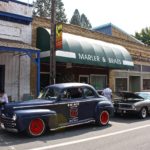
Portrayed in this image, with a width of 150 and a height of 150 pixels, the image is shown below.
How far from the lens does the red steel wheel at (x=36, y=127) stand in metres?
9.31

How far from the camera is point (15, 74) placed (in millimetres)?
15344

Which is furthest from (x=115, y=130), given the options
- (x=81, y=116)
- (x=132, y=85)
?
(x=132, y=85)

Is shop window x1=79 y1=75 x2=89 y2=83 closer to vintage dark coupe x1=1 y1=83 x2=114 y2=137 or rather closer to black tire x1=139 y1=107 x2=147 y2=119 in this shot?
black tire x1=139 y1=107 x2=147 y2=119

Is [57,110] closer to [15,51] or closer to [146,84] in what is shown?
[15,51]

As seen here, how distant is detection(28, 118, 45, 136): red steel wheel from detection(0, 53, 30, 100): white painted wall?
19.5 ft

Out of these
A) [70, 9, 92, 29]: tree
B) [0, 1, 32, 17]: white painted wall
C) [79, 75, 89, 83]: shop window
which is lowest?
[79, 75, 89, 83]: shop window

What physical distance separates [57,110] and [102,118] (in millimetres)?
2350

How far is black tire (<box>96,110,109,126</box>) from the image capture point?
11.3m

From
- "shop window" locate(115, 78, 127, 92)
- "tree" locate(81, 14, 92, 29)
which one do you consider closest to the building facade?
"shop window" locate(115, 78, 127, 92)

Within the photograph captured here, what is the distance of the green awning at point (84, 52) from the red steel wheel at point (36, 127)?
241 inches

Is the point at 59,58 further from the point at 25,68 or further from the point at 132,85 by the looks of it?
the point at 132,85

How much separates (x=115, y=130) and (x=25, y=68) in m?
7.10

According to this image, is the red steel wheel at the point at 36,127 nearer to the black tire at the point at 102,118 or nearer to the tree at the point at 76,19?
the black tire at the point at 102,118

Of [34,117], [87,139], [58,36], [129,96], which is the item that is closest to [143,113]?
[129,96]
